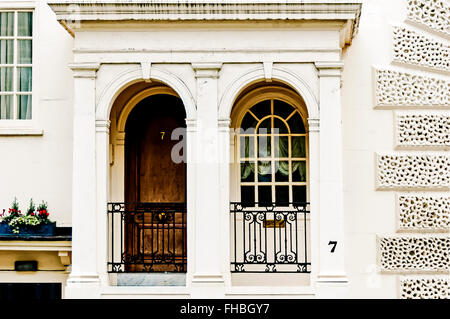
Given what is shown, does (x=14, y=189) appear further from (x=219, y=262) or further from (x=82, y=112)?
(x=219, y=262)

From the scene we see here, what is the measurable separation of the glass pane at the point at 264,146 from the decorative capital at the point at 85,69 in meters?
3.05

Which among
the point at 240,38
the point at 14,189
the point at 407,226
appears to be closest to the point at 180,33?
the point at 240,38

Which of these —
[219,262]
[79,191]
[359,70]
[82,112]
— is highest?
[359,70]

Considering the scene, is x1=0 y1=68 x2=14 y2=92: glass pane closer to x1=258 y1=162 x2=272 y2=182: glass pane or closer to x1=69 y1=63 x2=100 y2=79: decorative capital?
x1=69 y1=63 x2=100 y2=79: decorative capital

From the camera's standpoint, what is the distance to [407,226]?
11.5 m

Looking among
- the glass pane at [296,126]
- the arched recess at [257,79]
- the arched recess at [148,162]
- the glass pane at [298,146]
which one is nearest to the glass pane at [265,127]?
the glass pane at [296,126]

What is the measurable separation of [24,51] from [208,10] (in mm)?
3589

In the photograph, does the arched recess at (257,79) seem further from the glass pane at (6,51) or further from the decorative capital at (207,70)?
the glass pane at (6,51)

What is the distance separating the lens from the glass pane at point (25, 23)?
40.5 ft

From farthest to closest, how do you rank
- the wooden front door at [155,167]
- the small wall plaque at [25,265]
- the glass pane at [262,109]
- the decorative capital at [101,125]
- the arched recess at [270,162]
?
the wooden front door at [155,167] < the glass pane at [262,109] < the arched recess at [270,162] < the small wall plaque at [25,265] < the decorative capital at [101,125]

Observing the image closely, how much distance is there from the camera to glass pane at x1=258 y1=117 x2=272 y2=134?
12328 millimetres

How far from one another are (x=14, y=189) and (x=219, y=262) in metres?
3.80

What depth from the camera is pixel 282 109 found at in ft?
40.5

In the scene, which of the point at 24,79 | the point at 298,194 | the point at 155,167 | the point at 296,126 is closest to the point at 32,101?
the point at 24,79
